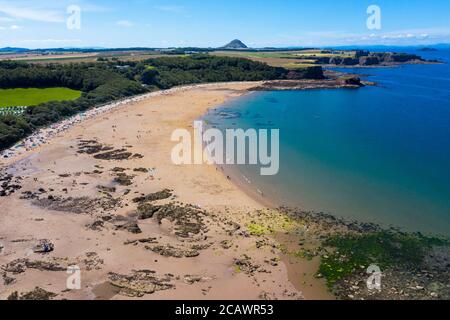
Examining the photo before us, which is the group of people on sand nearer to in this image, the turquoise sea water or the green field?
the green field

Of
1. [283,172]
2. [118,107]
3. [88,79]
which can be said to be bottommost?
[283,172]

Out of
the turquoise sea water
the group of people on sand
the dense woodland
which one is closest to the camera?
the turquoise sea water

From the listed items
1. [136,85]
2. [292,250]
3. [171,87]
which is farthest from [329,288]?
[171,87]

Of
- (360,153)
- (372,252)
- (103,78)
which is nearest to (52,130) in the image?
(103,78)

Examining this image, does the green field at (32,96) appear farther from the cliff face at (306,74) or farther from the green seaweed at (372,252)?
the cliff face at (306,74)

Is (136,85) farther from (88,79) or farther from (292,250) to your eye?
(292,250)

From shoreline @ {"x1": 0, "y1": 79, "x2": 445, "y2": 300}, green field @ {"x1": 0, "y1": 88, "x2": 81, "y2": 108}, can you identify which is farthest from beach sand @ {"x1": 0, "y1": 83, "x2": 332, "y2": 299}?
green field @ {"x1": 0, "y1": 88, "x2": 81, "y2": 108}
